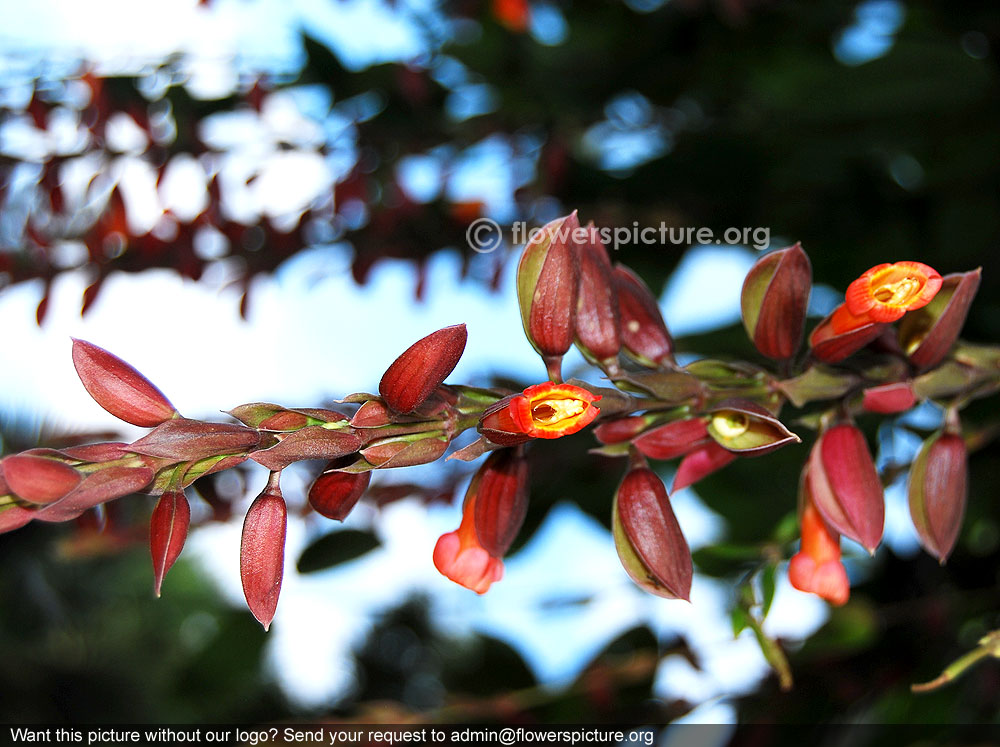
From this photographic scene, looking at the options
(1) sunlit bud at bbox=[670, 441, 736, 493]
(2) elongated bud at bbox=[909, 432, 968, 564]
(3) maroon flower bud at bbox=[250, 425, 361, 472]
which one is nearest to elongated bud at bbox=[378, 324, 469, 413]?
(3) maroon flower bud at bbox=[250, 425, 361, 472]

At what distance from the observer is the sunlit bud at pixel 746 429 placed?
0.30 metres

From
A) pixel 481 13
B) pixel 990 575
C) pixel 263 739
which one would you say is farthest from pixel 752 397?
pixel 481 13

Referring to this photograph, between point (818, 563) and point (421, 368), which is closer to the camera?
point (421, 368)

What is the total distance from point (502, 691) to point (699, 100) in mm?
811

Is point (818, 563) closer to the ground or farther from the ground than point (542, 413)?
closer to the ground

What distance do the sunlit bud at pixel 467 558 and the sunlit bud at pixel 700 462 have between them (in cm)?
9

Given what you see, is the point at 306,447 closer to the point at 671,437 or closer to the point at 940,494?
the point at 671,437

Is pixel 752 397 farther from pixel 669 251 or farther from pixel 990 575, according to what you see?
pixel 990 575

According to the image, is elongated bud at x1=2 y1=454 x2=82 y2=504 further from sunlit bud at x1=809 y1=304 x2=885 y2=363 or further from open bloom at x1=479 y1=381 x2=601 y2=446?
sunlit bud at x1=809 y1=304 x2=885 y2=363

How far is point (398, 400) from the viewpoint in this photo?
10.7 inches

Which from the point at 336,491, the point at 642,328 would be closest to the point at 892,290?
the point at 642,328

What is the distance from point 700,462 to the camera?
1.18 feet

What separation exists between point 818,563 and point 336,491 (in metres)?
0.22

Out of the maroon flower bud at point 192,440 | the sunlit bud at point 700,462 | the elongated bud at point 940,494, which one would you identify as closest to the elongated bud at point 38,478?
the maroon flower bud at point 192,440
